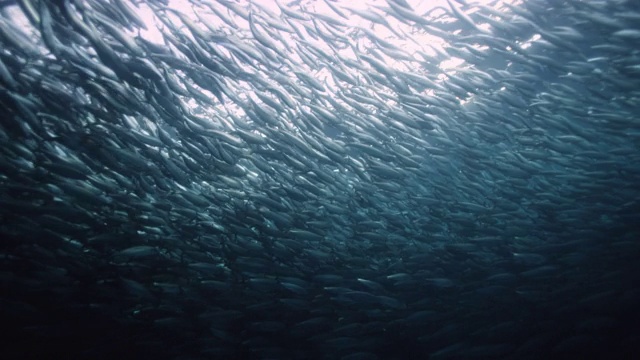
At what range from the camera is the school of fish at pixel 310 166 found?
5848mm

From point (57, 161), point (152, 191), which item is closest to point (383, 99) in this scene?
point (152, 191)

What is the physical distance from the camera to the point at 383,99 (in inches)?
299

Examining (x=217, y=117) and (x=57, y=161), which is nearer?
(x=57, y=161)

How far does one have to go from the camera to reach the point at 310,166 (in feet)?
25.4

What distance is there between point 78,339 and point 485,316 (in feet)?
48.5

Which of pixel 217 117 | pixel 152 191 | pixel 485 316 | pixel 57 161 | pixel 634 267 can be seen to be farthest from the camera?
pixel 485 316

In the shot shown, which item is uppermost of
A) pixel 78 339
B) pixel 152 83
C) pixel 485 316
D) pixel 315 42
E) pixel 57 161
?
pixel 315 42

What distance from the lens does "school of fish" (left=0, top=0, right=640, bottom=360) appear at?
19.2 ft

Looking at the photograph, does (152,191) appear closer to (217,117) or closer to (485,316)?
(217,117)

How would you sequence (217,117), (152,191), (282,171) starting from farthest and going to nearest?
(282,171) < (152,191) < (217,117)

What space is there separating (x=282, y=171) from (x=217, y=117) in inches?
74.7

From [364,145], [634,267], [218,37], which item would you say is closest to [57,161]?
[218,37]

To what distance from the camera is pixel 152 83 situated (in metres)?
5.95

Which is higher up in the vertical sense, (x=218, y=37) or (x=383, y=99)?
(x=383, y=99)
